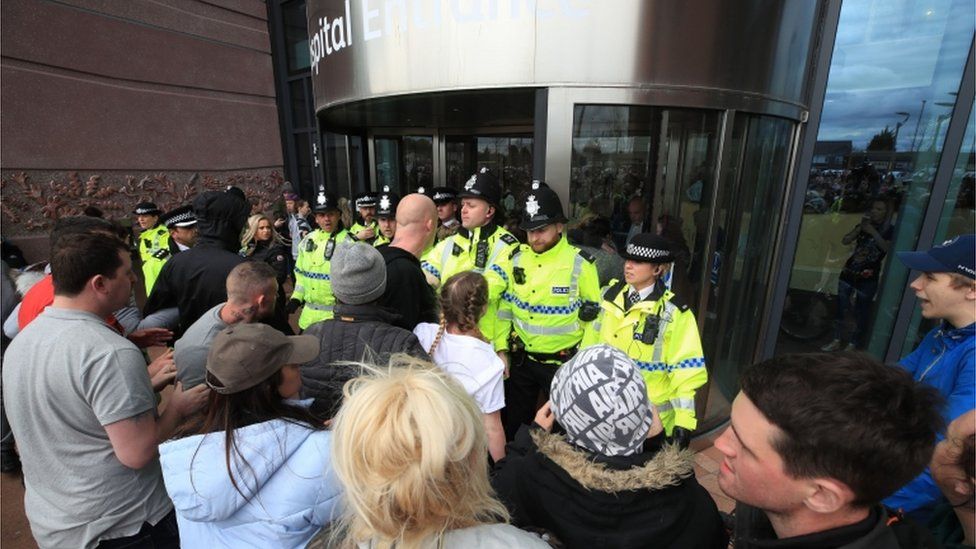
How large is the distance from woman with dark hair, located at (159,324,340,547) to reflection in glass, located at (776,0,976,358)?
416cm

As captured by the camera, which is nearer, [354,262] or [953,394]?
[953,394]

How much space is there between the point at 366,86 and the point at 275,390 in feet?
9.30

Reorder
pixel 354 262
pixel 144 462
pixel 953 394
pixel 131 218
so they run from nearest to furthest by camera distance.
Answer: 1. pixel 144 462
2. pixel 953 394
3. pixel 354 262
4. pixel 131 218

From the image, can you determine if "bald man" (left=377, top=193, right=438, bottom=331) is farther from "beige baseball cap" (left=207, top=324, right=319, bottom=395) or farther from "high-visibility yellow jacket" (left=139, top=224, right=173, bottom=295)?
"high-visibility yellow jacket" (left=139, top=224, right=173, bottom=295)

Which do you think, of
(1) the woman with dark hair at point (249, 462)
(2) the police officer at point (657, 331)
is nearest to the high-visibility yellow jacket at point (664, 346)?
(2) the police officer at point (657, 331)

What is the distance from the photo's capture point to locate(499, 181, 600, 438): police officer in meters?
2.91

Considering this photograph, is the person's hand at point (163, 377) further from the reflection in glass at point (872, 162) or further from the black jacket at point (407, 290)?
the reflection in glass at point (872, 162)

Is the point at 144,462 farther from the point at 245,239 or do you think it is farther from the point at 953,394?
the point at 245,239

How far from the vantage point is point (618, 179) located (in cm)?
326

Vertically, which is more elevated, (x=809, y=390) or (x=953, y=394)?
(x=809, y=390)

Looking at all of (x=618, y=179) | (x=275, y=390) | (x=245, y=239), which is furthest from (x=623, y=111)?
(x=245, y=239)

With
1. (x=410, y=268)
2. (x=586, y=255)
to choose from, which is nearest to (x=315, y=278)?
(x=410, y=268)

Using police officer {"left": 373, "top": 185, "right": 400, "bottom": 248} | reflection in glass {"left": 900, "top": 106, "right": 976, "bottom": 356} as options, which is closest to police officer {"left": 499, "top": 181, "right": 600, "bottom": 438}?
police officer {"left": 373, "top": 185, "right": 400, "bottom": 248}

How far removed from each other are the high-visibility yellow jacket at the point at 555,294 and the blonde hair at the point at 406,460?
83.1 inches
